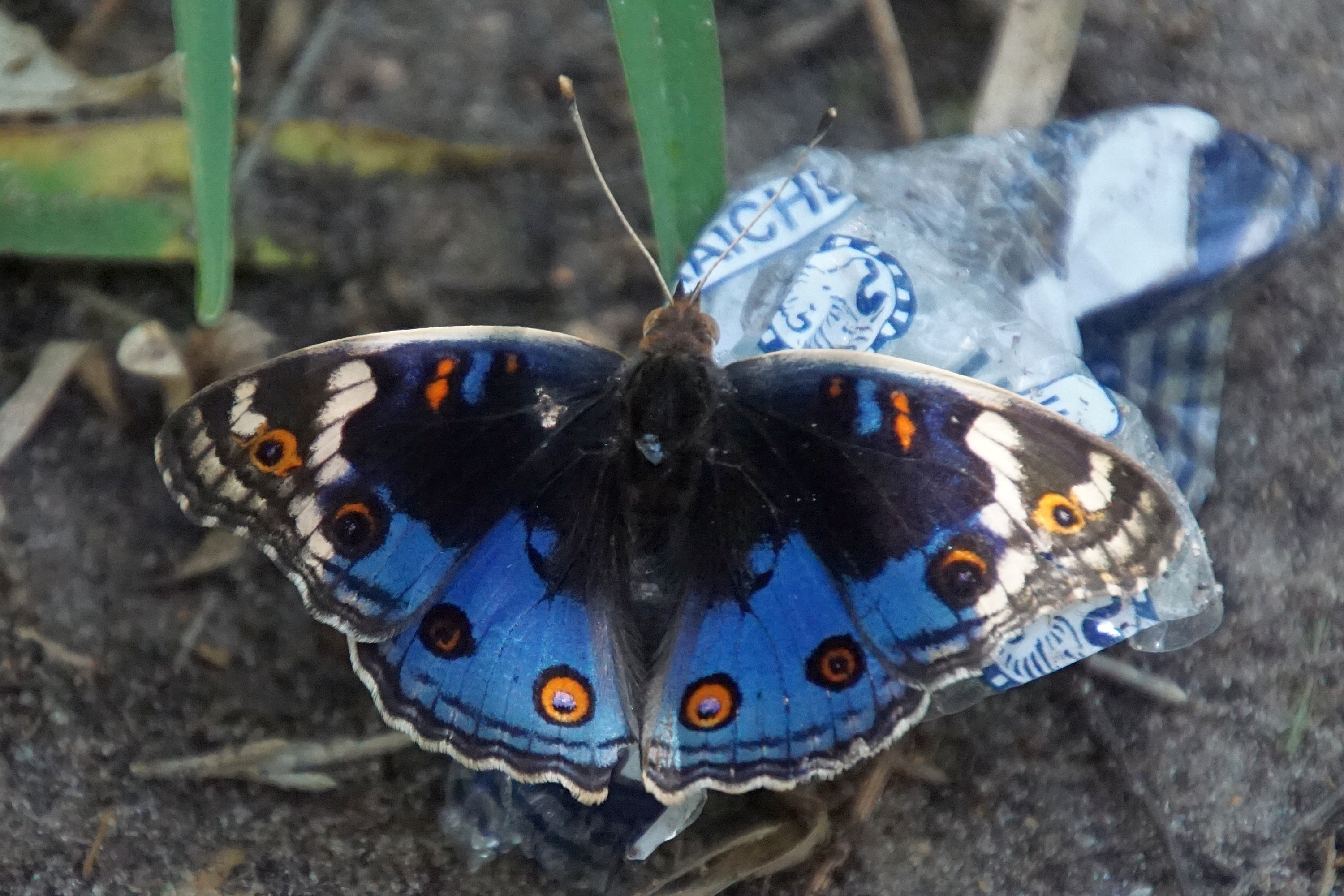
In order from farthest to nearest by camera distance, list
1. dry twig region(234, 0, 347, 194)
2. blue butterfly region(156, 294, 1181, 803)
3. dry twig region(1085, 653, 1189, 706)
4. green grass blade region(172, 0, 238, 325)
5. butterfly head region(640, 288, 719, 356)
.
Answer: dry twig region(234, 0, 347, 194) < dry twig region(1085, 653, 1189, 706) < butterfly head region(640, 288, 719, 356) < blue butterfly region(156, 294, 1181, 803) < green grass blade region(172, 0, 238, 325)

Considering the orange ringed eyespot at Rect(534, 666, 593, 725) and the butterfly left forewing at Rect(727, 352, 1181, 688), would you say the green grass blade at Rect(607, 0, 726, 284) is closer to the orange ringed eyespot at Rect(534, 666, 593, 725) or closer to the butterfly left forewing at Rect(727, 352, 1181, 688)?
the butterfly left forewing at Rect(727, 352, 1181, 688)

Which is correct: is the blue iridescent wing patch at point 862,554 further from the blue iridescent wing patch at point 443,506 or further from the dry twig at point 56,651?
the dry twig at point 56,651

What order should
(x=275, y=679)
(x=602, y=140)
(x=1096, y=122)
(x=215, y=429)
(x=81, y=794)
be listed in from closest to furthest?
(x=215, y=429) < (x=81, y=794) < (x=275, y=679) < (x=1096, y=122) < (x=602, y=140)

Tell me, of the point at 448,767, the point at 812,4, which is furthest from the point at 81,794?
the point at 812,4

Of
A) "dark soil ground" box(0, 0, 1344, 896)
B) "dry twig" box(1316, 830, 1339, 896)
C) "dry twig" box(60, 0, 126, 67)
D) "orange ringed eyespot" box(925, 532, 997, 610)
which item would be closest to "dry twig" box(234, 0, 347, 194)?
"dark soil ground" box(0, 0, 1344, 896)

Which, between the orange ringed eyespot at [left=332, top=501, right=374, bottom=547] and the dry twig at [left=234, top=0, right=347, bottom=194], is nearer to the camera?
the orange ringed eyespot at [left=332, top=501, right=374, bottom=547]

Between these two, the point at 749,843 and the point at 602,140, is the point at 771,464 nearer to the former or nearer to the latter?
the point at 749,843

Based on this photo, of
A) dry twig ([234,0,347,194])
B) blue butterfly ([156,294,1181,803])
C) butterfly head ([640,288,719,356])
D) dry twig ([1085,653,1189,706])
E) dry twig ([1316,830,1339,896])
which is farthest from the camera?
dry twig ([234,0,347,194])

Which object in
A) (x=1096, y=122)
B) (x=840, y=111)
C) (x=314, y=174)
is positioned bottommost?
(x=314, y=174)
